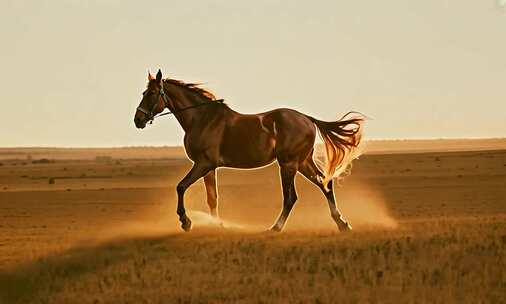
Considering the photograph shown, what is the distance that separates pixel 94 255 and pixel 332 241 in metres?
3.80

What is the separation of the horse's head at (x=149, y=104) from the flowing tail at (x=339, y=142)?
113 inches

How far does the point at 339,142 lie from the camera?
18031 mm

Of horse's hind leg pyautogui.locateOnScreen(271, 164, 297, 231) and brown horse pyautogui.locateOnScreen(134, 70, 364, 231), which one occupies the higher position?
brown horse pyautogui.locateOnScreen(134, 70, 364, 231)

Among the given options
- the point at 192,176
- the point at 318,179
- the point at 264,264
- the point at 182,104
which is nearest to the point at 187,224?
the point at 192,176

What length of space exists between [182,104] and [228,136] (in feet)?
3.62

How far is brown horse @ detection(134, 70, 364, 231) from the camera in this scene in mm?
16688

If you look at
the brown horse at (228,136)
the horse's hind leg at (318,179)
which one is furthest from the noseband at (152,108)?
the horse's hind leg at (318,179)

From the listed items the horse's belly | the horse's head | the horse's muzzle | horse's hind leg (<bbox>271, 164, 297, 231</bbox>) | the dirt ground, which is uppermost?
the horse's head

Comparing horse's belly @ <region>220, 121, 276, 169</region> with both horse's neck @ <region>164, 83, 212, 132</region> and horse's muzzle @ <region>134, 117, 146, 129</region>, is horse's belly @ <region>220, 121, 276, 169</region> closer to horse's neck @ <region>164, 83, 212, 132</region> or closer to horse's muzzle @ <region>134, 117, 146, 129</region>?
horse's neck @ <region>164, 83, 212, 132</region>

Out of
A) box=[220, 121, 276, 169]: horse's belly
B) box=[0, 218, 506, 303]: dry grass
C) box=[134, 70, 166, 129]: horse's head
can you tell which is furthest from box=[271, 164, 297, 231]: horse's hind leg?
box=[134, 70, 166, 129]: horse's head

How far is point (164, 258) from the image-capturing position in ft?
47.4

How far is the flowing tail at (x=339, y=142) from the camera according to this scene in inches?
699

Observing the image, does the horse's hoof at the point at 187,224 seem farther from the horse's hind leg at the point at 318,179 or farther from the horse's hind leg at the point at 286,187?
the horse's hind leg at the point at 318,179

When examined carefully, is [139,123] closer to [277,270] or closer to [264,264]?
[264,264]
